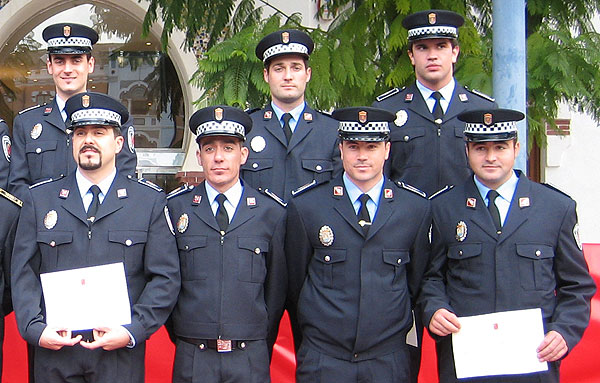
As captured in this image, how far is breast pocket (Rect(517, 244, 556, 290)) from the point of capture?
359 centimetres

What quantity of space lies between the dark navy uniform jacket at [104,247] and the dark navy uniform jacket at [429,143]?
1409 millimetres

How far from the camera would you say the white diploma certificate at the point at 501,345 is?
3.50 m

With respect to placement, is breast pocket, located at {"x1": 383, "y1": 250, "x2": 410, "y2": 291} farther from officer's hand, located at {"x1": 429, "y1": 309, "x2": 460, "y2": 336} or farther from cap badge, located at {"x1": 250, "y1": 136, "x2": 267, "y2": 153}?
cap badge, located at {"x1": 250, "y1": 136, "x2": 267, "y2": 153}

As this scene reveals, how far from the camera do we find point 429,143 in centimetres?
426

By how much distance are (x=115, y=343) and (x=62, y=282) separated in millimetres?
375

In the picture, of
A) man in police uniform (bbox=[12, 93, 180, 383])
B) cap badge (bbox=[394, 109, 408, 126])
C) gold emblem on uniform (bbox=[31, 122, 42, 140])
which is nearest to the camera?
man in police uniform (bbox=[12, 93, 180, 383])

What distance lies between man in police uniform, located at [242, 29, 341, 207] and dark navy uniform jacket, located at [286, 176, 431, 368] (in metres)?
0.48

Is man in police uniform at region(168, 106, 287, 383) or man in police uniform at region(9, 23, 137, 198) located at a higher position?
man in police uniform at region(9, 23, 137, 198)

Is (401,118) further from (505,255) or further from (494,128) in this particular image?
(505,255)

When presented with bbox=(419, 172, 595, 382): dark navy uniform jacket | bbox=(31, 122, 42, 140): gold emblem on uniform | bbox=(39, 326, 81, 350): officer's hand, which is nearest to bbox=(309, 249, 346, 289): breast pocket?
bbox=(419, 172, 595, 382): dark navy uniform jacket

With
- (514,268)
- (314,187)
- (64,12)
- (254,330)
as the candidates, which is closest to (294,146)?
(314,187)

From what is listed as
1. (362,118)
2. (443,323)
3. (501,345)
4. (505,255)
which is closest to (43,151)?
(362,118)

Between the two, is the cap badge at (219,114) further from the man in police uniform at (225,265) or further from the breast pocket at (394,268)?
the breast pocket at (394,268)

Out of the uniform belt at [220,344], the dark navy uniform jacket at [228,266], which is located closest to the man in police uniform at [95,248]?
the dark navy uniform jacket at [228,266]
